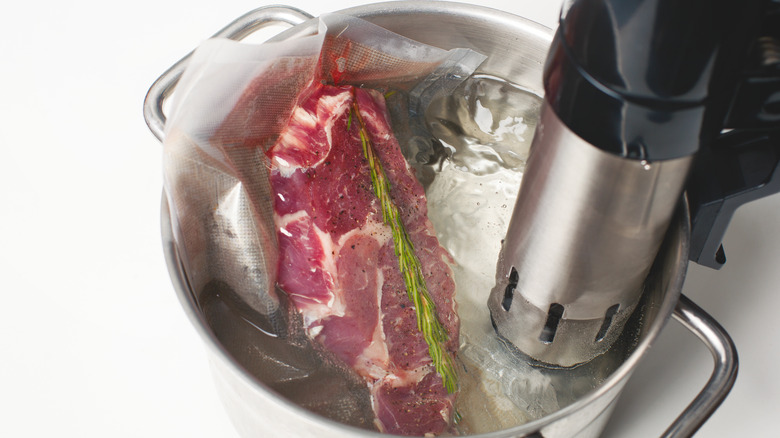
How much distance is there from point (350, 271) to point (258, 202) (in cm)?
13

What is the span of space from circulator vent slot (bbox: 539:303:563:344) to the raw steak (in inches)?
4.1

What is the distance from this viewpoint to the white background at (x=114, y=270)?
95 centimetres

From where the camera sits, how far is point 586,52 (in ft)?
1.77

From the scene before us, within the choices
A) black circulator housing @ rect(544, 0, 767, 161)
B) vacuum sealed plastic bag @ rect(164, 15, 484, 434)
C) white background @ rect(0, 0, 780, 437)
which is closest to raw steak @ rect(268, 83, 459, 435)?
vacuum sealed plastic bag @ rect(164, 15, 484, 434)

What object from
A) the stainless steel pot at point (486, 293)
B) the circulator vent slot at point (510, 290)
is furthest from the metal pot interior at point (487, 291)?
the circulator vent slot at point (510, 290)

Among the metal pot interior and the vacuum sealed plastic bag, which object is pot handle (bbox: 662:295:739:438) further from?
the vacuum sealed plastic bag

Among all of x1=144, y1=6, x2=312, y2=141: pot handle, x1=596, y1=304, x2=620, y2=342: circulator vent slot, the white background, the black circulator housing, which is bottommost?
the white background

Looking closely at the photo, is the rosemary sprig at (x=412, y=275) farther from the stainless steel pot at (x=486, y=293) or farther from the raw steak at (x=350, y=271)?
the stainless steel pot at (x=486, y=293)

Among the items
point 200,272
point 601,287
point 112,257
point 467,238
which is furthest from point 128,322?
point 601,287

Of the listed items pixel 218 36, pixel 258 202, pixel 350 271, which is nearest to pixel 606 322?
pixel 350 271

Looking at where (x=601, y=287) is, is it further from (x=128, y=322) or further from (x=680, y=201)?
(x=128, y=322)

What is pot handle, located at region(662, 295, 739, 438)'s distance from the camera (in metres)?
0.70

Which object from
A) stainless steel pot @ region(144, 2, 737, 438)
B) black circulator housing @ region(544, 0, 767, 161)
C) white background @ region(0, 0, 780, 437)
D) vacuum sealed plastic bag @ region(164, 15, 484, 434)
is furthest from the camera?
white background @ region(0, 0, 780, 437)

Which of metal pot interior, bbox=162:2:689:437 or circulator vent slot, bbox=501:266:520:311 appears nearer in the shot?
metal pot interior, bbox=162:2:689:437
